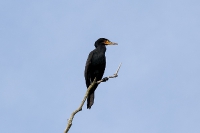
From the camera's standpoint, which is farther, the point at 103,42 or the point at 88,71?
the point at 103,42

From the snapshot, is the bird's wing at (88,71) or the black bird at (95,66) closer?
the bird's wing at (88,71)

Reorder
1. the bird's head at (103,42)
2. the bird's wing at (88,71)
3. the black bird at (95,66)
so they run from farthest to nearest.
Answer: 1. the bird's head at (103,42)
2. the black bird at (95,66)
3. the bird's wing at (88,71)

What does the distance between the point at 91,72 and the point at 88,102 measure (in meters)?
1.27

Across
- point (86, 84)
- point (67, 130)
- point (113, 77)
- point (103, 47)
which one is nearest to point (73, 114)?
point (67, 130)

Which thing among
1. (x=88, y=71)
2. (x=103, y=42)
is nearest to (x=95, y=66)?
(x=88, y=71)

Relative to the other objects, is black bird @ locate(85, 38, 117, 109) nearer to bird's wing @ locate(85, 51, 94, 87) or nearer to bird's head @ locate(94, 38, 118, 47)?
bird's wing @ locate(85, 51, 94, 87)

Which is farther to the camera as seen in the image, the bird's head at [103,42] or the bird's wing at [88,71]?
the bird's head at [103,42]

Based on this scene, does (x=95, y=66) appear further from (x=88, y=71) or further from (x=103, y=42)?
(x=103, y=42)

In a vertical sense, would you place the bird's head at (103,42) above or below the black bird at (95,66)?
above

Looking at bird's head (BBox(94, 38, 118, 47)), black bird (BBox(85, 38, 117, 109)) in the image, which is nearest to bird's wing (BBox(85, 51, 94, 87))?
black bird (BBox(85, 38, 117, 109))

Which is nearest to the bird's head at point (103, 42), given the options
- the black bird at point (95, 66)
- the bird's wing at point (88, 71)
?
the black bird at point (95, 66)

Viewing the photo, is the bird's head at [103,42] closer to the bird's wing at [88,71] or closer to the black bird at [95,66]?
the black bird at [95,66]

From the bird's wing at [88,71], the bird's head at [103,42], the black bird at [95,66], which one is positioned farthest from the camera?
the bird's head at [103,42]

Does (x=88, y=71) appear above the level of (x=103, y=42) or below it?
below
